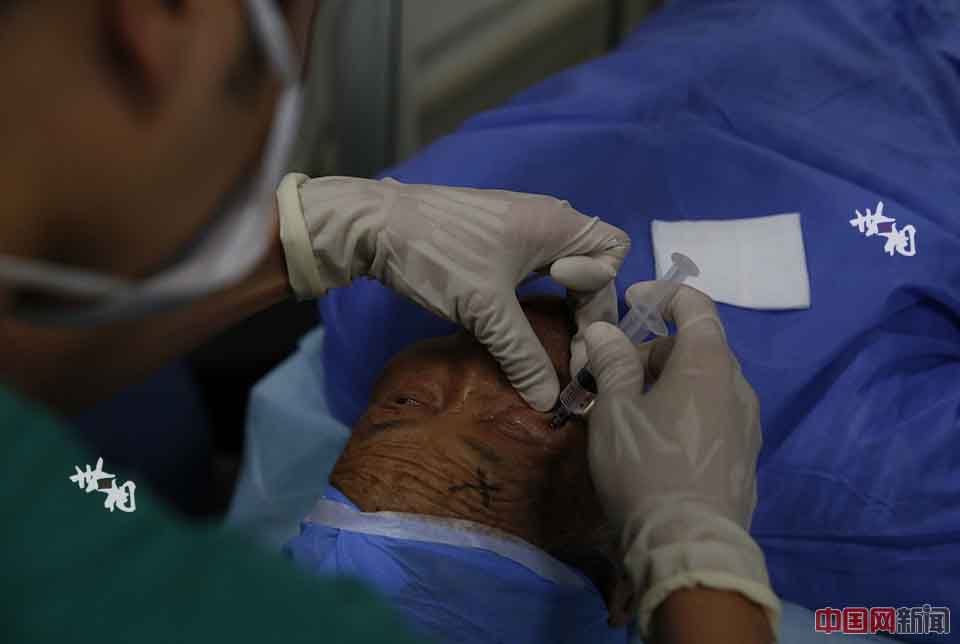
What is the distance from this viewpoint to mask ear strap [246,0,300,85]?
0.55 metres

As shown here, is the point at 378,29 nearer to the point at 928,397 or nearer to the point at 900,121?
the point at 900,121

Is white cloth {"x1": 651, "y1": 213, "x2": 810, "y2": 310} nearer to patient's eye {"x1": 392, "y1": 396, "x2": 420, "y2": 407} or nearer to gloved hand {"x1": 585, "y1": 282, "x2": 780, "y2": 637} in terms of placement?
gloved hand {"x1": 585, "y1": 282, "x2": 780, "y2": 637}

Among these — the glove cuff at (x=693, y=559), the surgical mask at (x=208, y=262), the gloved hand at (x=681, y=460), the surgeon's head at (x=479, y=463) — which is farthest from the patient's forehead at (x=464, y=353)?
the surgical mask at (x=208, y=262)

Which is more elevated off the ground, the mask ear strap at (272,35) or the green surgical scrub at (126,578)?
the mask ear strap at (272,35)

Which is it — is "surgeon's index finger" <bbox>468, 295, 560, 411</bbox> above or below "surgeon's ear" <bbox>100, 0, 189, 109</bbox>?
below

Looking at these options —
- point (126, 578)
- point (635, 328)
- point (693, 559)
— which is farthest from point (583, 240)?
point (126, 578)

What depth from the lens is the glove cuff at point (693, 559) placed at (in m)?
0.88

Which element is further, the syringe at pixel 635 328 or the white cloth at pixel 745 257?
the white cloth at pixel 745 257

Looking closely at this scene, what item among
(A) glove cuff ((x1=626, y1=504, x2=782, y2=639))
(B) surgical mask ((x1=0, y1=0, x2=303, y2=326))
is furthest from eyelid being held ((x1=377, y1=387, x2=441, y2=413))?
(B) surgical mask ((x1=0, y1=0, x2=303, y2=326))

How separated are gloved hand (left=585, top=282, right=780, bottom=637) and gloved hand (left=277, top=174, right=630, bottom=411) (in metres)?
0.09

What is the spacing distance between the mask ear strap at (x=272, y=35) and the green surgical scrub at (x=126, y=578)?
242 millimetres

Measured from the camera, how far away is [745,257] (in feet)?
4.44

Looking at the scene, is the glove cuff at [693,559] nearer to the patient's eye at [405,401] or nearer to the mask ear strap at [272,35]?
the patient's eye at [405,401]

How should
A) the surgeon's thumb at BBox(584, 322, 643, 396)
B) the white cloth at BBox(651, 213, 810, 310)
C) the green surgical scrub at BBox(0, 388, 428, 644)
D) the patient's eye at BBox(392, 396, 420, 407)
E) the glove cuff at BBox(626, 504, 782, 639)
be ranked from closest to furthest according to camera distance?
the green surgical scrub at BBox(0, 388, 428, 644) → the glove cuff at BBox(626, 504, 782, 639) → the surgeon's thumb at BBox(584, 322, 643, 396) → the patient's eye at BBox(392, 396, 420, 407) → the white cloth at BBox(651, 213, 810, 310)
